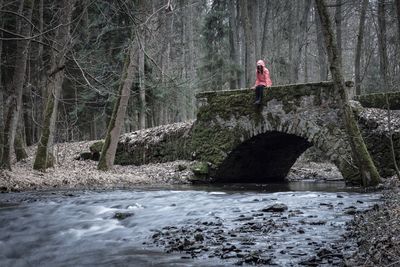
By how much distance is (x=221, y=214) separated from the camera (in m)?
7.65

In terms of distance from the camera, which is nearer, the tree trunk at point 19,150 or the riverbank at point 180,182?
the riverbank at point 180,182

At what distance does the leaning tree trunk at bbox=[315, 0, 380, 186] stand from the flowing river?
0.62 m

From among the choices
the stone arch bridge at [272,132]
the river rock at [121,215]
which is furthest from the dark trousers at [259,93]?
the river rock at [121,215]

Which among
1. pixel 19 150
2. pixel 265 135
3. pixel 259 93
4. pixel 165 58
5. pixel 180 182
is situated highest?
pixel 165 58

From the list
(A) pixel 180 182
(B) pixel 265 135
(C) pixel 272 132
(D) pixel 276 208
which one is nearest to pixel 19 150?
(A) pixel 180 182

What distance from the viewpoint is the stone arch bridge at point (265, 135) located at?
11938mm

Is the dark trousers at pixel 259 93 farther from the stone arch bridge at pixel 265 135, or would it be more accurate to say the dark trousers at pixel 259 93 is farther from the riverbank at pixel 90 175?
the riverbank at pixel 90 175

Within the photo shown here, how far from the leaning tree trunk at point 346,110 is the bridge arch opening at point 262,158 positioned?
371cm

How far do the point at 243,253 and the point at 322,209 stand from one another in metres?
3.12

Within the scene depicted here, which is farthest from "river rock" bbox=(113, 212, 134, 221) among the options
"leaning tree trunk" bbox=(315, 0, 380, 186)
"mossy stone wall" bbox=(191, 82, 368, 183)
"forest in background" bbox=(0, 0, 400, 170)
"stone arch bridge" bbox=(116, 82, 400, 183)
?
"mossy stone wall" bbox=(191, 82, 368, 183)

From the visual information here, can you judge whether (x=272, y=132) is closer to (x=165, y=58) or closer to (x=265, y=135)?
(x=265, y=135)

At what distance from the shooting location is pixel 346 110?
9883mm

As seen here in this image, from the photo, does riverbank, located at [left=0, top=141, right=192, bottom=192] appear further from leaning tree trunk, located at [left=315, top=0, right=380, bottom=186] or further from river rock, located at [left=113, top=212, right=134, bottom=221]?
leaning tree trunk, located at [left=315, top=0, right=380, bottom=186]

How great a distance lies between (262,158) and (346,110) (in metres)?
6.44
